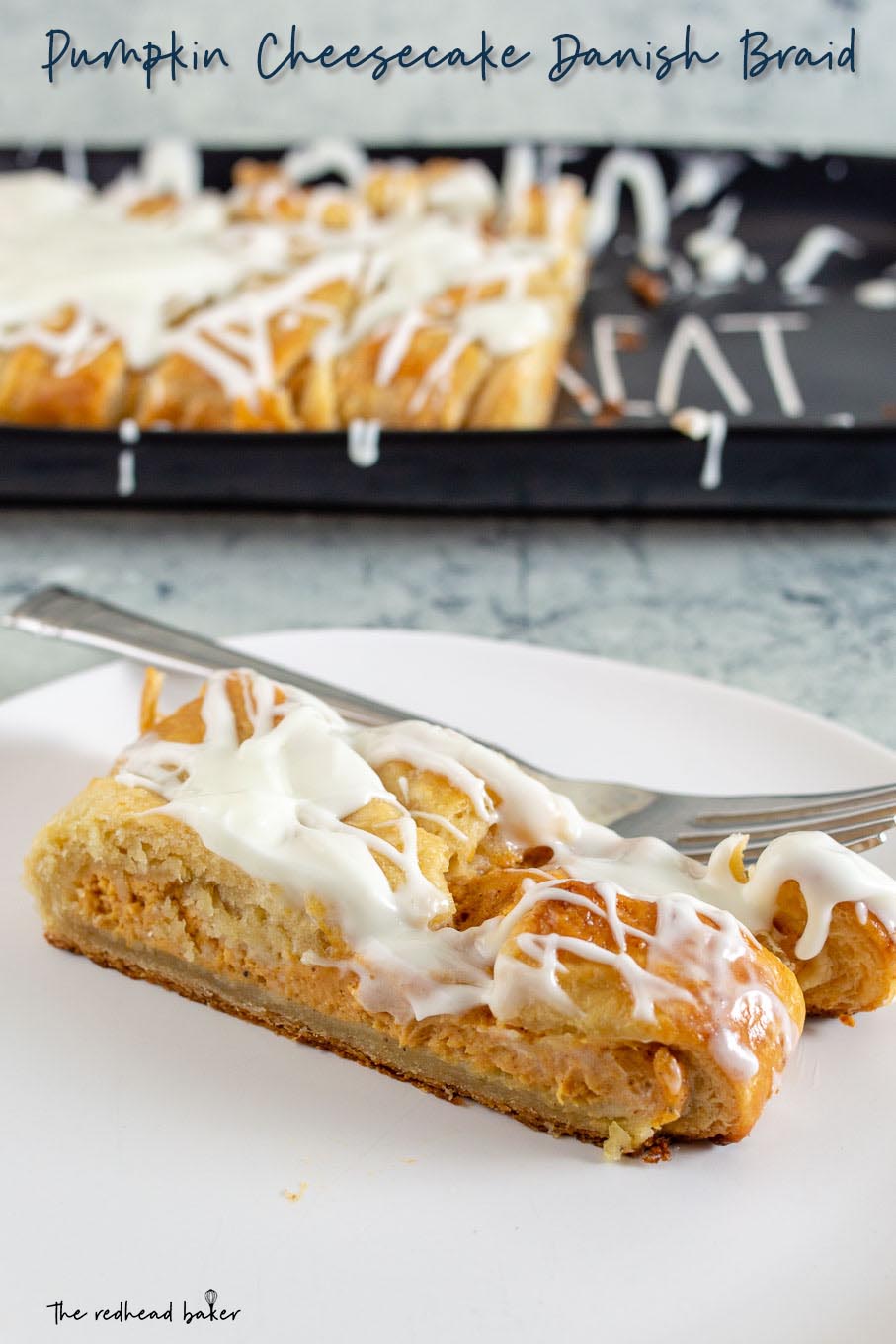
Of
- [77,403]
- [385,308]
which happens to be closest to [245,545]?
[77,403]

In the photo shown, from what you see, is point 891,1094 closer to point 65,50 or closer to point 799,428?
point 799,428

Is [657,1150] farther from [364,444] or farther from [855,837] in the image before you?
[364,444]

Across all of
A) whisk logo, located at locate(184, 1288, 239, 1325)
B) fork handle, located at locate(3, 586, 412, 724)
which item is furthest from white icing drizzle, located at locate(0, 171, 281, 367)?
whisk logo, located at locate(184, 1288, 239, 1325)

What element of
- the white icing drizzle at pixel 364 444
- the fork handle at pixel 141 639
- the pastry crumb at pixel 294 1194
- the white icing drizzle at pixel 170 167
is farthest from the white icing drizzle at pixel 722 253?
the pastry crumb at pixel 294 1194

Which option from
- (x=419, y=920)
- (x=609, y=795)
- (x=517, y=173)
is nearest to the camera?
(x=419, y=920)

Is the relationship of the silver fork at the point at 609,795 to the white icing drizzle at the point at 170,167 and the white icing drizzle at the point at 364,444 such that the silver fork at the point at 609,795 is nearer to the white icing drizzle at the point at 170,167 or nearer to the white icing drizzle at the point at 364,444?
the white icing drizzle at the point at 364,444

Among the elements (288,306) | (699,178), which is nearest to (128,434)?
(288,306)

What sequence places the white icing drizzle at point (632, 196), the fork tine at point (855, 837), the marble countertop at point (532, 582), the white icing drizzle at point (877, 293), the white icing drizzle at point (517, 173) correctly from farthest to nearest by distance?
the white icing drizzle at point (632, 196) < the white icing drizzle at point (517, 173) < the white icing drizzle at point (877, 293) < the marble countertop at point (532, 582) < the fork tine at point (855, 837)
